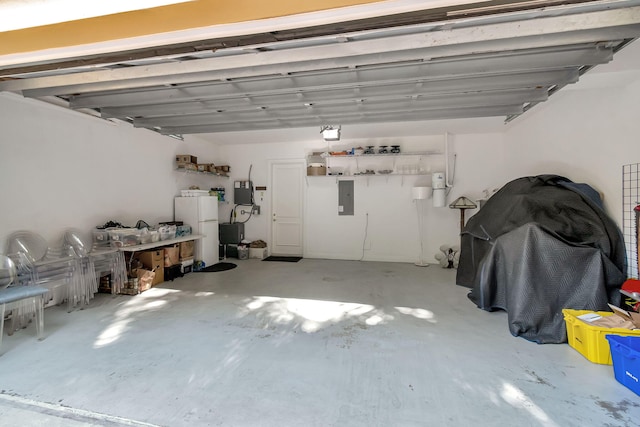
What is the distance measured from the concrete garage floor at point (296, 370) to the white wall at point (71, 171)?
52.6 inches

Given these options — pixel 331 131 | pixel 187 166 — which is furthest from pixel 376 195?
pixel 187 166

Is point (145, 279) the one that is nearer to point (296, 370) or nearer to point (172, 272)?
point (172, 272)

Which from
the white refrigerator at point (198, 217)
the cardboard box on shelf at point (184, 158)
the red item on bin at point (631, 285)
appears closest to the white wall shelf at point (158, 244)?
the white refrigerator at point (198, 217)

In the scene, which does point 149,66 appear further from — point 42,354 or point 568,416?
point 568,416

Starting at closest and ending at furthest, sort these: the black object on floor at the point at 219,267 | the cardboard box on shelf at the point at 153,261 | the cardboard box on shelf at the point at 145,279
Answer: the cardboard box on shelf at the point at 145,279 → the cardboard box on shelf at the point at 153,261 → the black object on floor at the point at 219,267

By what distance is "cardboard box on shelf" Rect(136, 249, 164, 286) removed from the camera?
466 centimetres

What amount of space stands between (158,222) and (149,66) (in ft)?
11.8

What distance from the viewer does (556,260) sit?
9.19 ft

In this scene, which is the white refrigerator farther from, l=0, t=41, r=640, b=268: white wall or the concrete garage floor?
the concrete garage floor

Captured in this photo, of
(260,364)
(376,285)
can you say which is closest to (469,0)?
(260,364)

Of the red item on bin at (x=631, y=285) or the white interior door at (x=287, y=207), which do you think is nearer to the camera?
the red item on bin at (x=631, y=285)

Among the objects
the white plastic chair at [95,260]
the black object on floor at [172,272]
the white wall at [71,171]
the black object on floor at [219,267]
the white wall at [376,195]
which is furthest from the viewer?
the white wall at [376,195]

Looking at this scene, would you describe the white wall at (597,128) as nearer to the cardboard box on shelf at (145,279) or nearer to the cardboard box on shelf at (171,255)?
the cardboard box on shelf at (145,279)

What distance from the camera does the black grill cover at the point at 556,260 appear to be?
8.93 ft
